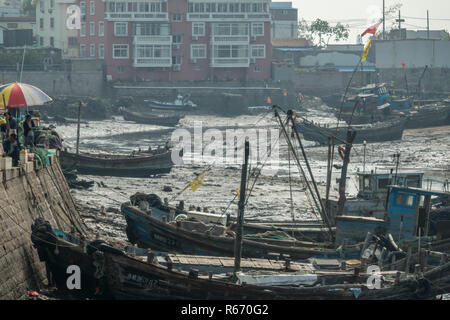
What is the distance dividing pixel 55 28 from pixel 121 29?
1074cm

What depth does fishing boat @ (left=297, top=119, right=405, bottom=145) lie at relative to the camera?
64156 mm

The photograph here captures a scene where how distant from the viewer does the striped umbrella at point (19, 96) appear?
85.3ft

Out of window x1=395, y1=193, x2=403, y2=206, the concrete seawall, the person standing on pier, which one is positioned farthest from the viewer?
window x1=395, y1=193, x2=403, y2=206

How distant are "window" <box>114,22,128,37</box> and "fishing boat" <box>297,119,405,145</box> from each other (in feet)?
99.1

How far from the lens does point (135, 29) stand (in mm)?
89062

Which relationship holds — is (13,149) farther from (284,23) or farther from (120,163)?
(284,23)

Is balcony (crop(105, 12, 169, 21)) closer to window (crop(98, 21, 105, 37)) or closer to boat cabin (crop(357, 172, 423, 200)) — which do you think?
window (crop(98, 21, 105, 37))

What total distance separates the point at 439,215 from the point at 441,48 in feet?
230

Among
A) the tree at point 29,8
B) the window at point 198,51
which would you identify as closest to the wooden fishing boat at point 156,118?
the window at point 198,51

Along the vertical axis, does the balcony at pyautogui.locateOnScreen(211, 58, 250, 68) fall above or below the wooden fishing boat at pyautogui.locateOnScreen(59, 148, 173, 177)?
above

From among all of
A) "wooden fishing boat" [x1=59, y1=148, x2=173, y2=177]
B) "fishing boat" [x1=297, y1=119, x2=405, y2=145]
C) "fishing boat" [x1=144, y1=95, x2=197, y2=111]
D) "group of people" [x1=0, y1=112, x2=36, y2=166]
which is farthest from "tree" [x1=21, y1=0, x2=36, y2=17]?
"group of people" [x1=0, y1=112, x2=36, y2=166]

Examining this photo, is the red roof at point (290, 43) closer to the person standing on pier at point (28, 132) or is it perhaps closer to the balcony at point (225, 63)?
the balcony at point (225, 63)

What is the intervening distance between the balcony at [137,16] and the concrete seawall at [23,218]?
6363cm

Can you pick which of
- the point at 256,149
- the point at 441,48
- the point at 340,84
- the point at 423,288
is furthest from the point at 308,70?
the point at 423,288
